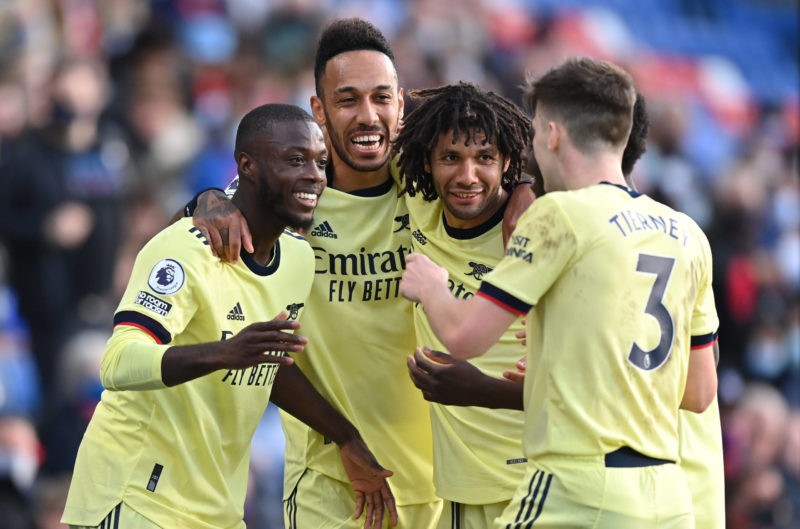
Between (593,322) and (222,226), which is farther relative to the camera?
(222,226)

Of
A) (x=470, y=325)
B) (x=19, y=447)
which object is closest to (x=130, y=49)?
(x=19, y=447)

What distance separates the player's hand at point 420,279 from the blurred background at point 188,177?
9.25 feet

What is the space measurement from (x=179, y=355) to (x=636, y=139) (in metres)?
2.19

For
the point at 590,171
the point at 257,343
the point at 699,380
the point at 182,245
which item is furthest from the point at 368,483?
the point at 590,171

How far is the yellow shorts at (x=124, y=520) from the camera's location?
5477 millimetres

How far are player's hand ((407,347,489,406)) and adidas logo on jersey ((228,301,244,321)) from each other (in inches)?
28.7

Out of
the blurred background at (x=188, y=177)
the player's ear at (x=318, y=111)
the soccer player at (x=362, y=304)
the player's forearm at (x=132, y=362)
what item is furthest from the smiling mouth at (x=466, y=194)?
the blurred background at (x=188, y=177)

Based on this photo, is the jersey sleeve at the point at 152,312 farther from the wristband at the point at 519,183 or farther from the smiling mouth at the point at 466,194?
the wristband at the point at 519,183

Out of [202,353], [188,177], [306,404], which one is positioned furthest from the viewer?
[188,177]

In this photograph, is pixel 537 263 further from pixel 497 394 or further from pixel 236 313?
pixel 236 313

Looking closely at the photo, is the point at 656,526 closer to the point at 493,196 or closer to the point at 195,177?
the point at 493,196

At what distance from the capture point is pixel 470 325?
488 cm

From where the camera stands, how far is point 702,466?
6.01 m

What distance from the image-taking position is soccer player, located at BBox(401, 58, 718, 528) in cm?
481
